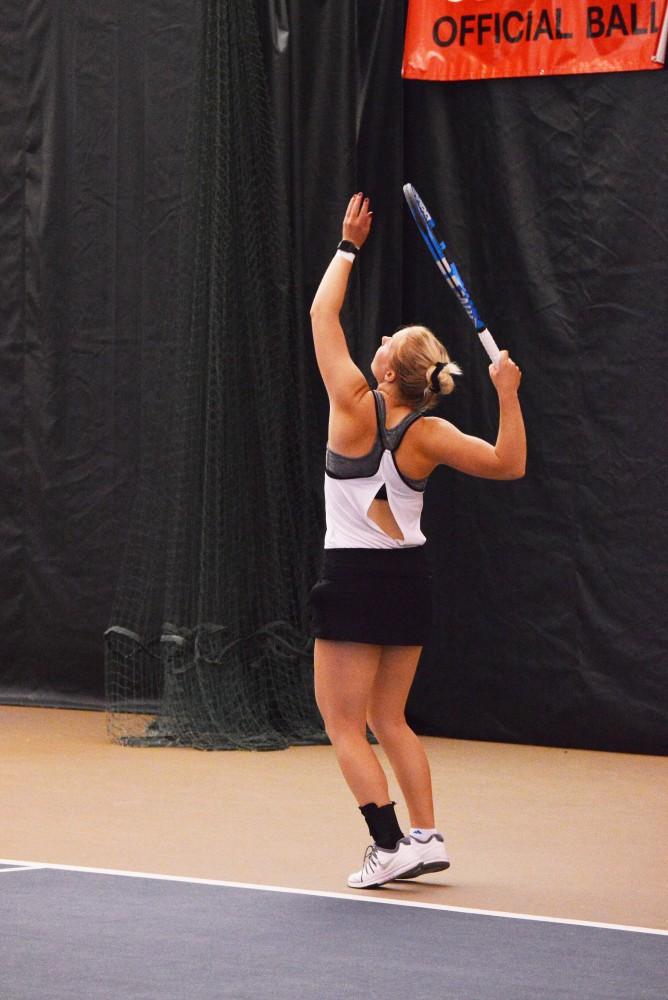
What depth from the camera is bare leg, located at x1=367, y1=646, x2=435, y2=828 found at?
492 centimetres

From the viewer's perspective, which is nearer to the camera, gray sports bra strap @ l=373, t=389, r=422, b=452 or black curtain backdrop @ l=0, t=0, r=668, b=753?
gray sports bra strap @ l=373, t=389, r=422, b=452

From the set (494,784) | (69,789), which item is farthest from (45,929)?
(494,784)

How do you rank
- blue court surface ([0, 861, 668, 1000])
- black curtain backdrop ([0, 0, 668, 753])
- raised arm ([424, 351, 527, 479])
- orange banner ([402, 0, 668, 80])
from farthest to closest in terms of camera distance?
black curtain backdrop ([0, 0, 668, 753]), orange banner ([402, 0, 668, 80]), raised arm ([424, 351, 527, 479]), blue court surface ([0, 861, 668, 1000])

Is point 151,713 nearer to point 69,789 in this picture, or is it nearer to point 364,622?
point 69,789

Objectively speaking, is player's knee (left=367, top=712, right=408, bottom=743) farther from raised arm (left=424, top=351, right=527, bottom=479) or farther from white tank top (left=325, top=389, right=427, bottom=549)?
raised arm (left=424, top=351, right=527, bottom=479)

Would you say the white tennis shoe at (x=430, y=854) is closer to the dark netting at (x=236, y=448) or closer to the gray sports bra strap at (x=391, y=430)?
the gray sports bra strap at (x=391, y=430)

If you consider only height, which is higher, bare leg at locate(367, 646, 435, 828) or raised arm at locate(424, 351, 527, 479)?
raised arm at locate(424, 351, 527, 479)

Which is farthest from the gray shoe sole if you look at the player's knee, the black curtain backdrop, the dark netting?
the black curtain backdrop

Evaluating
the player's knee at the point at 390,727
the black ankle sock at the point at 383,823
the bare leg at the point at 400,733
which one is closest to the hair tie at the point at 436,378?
the bare leg at the point at 400,733

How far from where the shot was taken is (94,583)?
8570mm

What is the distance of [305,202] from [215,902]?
151 inches

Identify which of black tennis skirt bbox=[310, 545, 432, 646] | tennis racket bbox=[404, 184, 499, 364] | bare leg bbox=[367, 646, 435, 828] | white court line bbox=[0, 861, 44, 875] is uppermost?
tennis racket bbox=[404, 184, 499, 364]

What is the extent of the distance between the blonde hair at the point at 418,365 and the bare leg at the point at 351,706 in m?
0.69

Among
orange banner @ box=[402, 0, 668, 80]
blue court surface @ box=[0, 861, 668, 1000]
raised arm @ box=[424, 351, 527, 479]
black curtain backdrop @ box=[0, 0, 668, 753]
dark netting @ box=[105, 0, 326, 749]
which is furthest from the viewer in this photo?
dark netting @ box=[105, 0, 326, 749]
